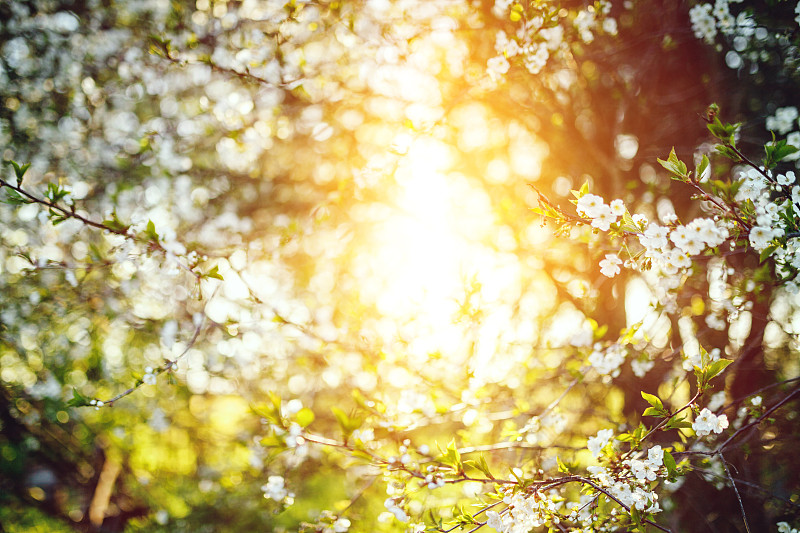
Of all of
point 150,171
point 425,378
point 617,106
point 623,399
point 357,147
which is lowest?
point 425,378

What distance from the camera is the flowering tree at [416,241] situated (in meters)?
2.03

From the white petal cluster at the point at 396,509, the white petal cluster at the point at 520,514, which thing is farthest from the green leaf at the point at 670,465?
the white petal cluster at the point at 396,509

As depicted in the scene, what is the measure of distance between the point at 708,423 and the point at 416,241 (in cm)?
268

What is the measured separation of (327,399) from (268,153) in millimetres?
2810

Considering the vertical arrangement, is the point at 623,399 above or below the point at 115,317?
below

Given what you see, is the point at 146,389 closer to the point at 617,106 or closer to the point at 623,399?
the point at 623,399

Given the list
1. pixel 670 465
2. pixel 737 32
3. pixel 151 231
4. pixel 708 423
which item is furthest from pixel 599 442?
pixel 737 32

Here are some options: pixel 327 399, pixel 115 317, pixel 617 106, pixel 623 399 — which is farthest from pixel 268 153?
pixel 623 399

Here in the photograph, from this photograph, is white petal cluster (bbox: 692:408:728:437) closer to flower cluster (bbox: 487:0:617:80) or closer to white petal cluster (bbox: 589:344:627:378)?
white petal cluster (bbox: 589:344:627:378)

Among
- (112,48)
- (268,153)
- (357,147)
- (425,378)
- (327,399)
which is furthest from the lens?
(327,399)

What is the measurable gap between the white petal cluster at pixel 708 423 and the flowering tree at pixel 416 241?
0.04ft

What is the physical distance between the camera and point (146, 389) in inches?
193

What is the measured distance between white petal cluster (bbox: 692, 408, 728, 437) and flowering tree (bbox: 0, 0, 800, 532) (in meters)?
0.01

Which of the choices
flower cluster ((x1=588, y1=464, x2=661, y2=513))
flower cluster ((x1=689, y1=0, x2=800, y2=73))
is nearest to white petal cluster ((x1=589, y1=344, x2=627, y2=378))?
flower cluster ((x1=588, y1=464, x2=661, y2=513))
